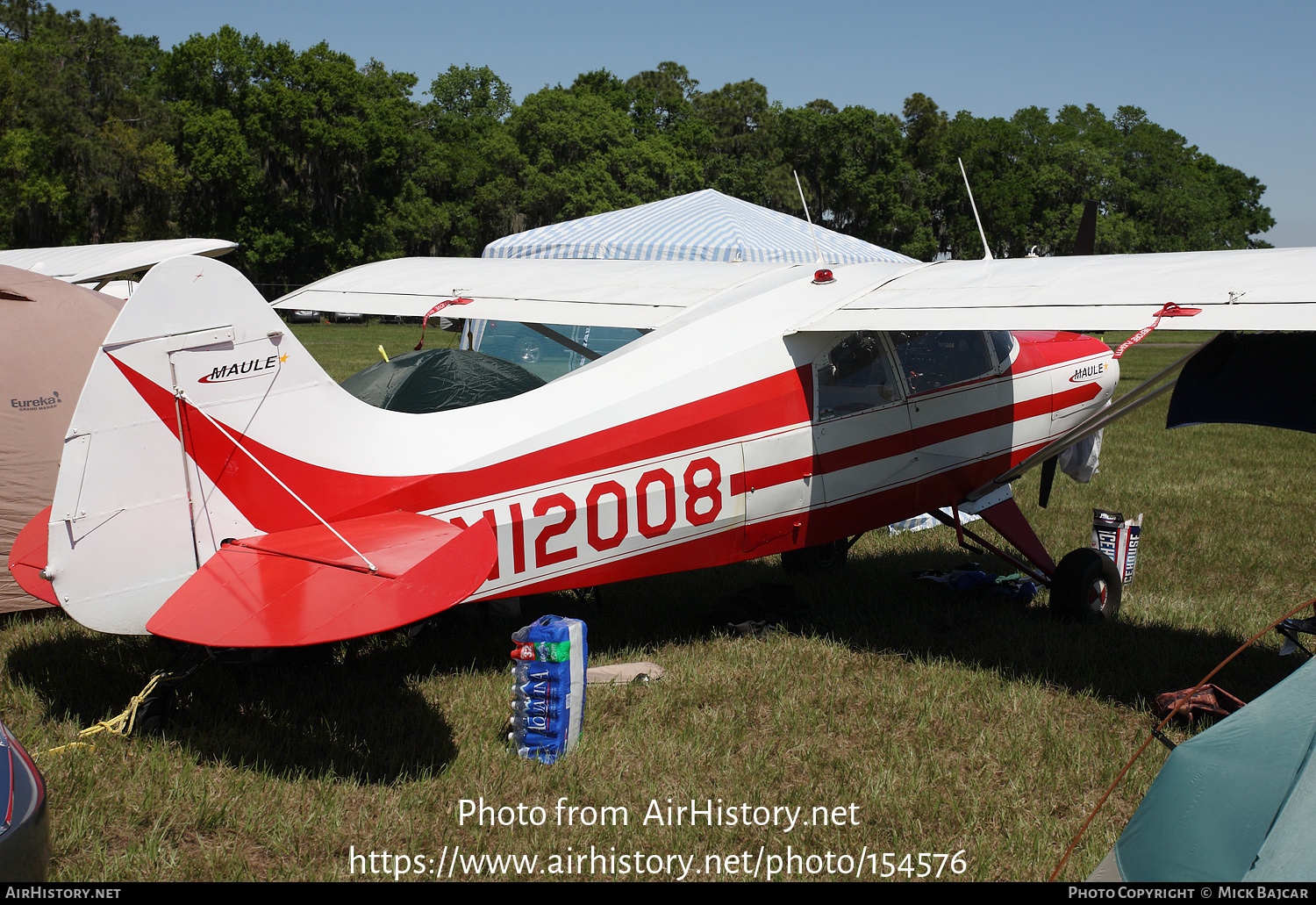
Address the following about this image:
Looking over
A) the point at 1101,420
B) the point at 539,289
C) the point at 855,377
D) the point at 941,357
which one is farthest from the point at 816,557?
the point at 539,289

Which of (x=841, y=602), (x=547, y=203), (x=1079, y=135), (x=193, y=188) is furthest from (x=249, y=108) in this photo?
(x=1079, y=135)

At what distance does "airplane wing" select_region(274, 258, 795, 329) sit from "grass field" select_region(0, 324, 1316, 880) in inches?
80.6

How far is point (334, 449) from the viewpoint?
4246 millimetres

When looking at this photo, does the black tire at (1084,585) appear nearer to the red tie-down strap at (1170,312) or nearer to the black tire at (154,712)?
the red tie-down strap at (1170,312)

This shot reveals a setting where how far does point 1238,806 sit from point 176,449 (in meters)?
3.87

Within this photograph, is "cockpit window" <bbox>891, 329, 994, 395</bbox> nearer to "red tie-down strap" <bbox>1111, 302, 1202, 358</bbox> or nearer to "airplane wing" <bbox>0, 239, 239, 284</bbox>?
"red tie-down strap" <bbox>1111, 302, 1202, 358</bbox>

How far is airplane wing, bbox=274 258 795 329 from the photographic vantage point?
7.12 m

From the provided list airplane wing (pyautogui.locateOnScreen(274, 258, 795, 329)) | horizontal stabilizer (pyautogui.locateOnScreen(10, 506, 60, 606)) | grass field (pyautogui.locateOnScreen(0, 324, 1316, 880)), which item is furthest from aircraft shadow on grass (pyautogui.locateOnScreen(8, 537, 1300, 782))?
airplane wing (pyautogui.locateOnScreen(274, 258, 795, 329))

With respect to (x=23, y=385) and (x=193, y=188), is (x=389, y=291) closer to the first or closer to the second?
(x=23, y=385)

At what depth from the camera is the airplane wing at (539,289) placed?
7.12 m

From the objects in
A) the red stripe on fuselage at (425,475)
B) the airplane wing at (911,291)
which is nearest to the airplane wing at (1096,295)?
the airplane wing at (911,291)

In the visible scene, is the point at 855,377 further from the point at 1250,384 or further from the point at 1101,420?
the point at 1250,384

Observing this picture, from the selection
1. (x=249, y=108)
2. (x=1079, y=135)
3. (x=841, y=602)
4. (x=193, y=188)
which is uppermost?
(x=1079, y=135)

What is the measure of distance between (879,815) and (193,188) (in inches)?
2041
